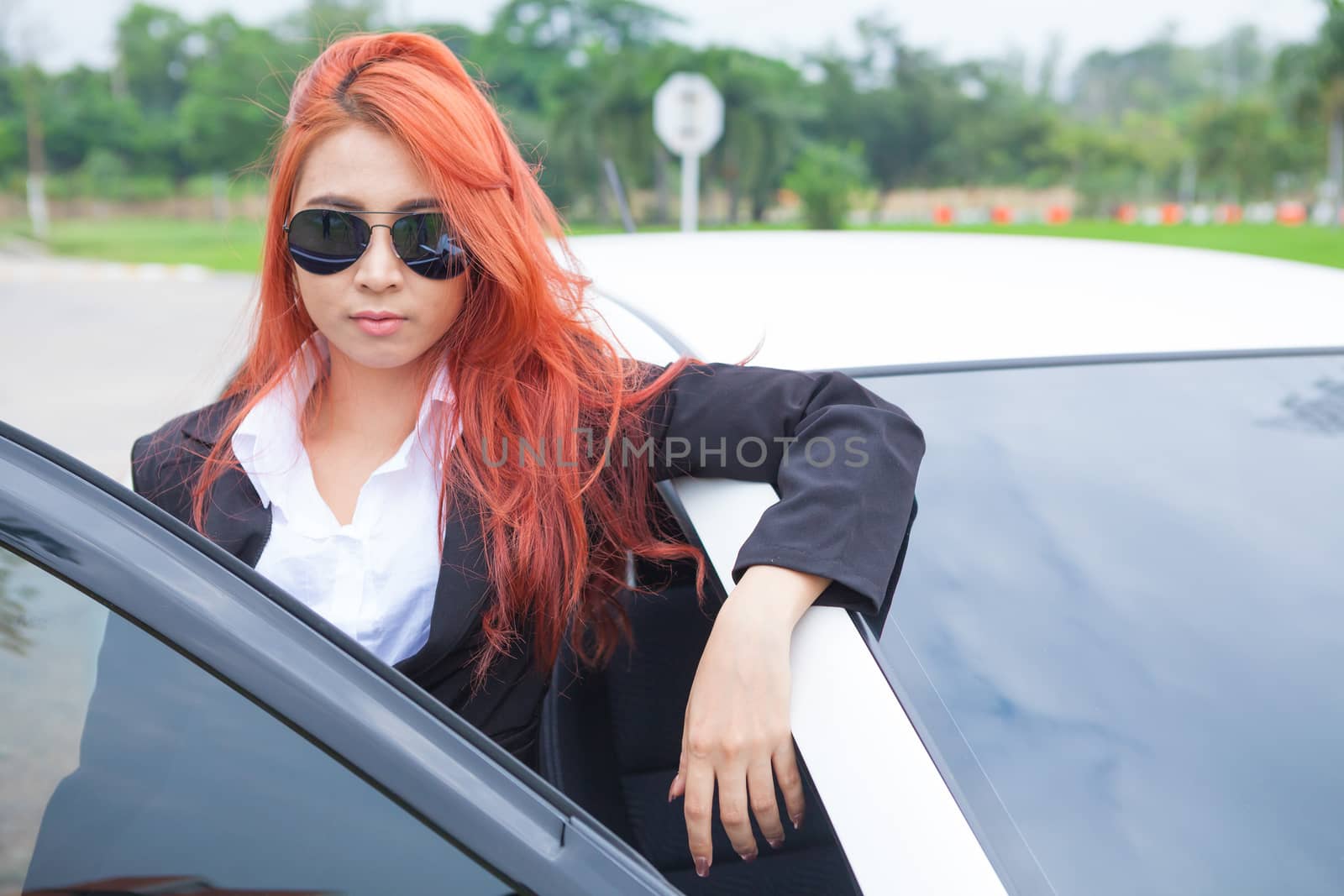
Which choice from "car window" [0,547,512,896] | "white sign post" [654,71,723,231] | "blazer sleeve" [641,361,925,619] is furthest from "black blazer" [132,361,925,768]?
"white sign post" [654,71,723,231]

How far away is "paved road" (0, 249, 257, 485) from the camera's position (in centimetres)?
746

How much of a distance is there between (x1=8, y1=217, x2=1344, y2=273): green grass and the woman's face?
34.5 ft

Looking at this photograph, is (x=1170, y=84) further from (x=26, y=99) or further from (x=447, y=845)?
(x=447, y=845)

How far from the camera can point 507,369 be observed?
1.38 meters

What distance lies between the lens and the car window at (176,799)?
0.77m

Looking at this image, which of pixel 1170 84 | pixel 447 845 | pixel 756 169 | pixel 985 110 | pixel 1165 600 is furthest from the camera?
pixel 1170 84

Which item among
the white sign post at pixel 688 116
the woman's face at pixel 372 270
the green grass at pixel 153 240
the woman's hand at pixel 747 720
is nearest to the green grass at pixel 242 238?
the green grass at pixel 153 240

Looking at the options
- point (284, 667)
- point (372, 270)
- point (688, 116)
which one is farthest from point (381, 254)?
point (688, 116)

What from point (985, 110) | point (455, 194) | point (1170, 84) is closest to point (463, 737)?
point (455, 194)

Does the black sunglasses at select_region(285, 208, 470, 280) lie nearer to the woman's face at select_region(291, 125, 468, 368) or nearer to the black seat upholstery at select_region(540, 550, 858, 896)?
the woman's face at select_region(291, 125, 468, 368)

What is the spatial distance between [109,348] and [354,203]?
12.0 metres

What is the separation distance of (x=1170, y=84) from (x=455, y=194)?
98206 millimetres

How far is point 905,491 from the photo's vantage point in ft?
3.81

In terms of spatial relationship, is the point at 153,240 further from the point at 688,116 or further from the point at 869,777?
the point at 869,777
